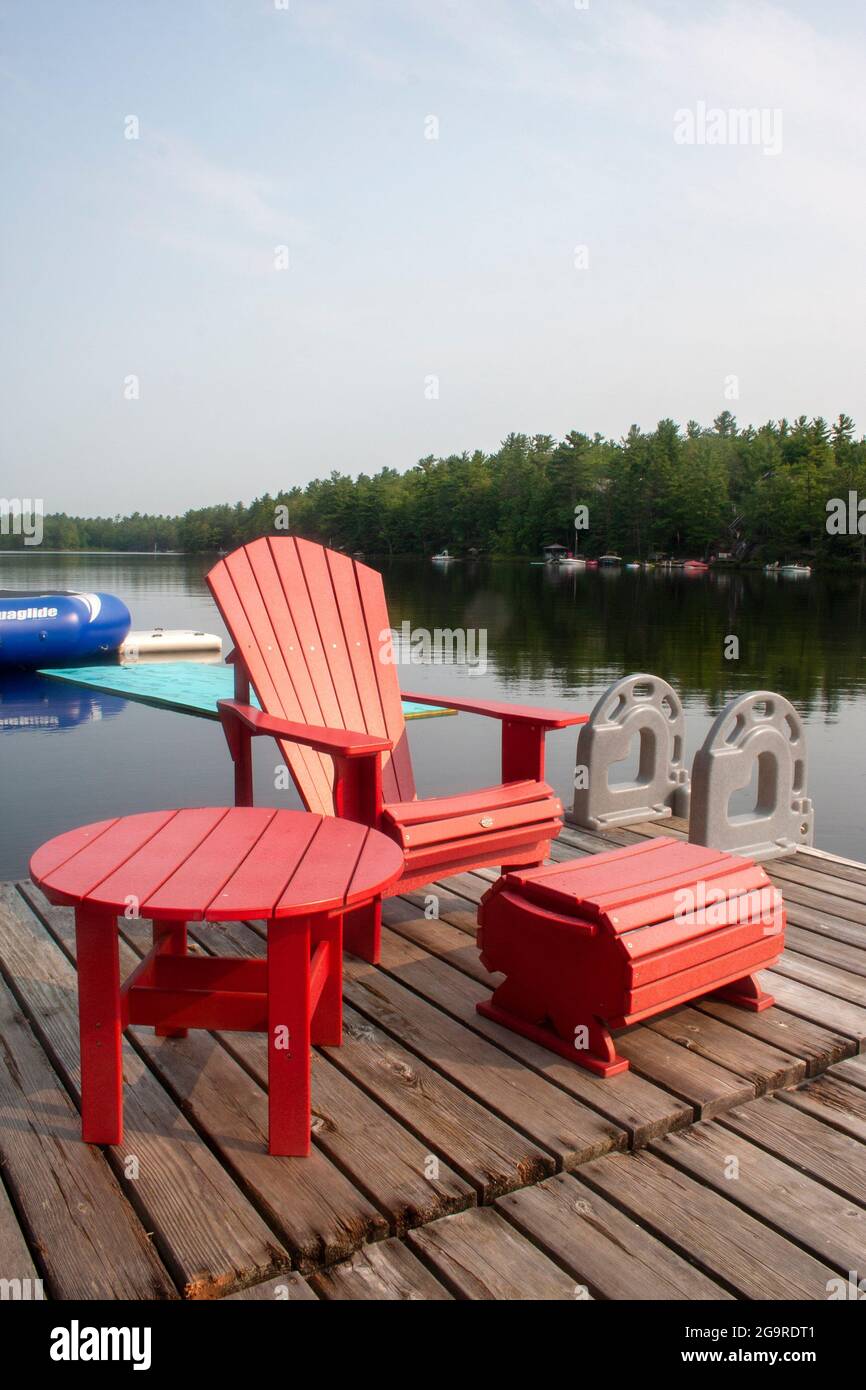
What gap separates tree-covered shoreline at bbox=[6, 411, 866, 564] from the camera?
61562mm

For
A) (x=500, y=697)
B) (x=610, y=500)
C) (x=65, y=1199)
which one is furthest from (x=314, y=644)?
(x=610, y=500)

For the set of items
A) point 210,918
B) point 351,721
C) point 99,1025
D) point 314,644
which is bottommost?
point 99,1025

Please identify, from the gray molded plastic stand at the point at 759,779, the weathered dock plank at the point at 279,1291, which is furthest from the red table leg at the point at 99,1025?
the gray molded plastic stand at the point at 759,779

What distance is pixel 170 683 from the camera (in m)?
13.0

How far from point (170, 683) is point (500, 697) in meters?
4.09

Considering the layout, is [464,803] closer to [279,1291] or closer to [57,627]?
[279,1291]

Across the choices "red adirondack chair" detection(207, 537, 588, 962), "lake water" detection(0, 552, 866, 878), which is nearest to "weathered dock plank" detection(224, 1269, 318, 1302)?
"red adirondack chair" detection(207, 537, 588, 962)

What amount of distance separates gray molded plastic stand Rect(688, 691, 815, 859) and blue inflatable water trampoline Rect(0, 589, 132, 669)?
11.5 metres

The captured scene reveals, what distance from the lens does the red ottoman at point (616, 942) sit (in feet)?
7.97

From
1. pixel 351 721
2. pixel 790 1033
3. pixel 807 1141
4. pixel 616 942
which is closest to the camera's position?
pixel 807 1141
